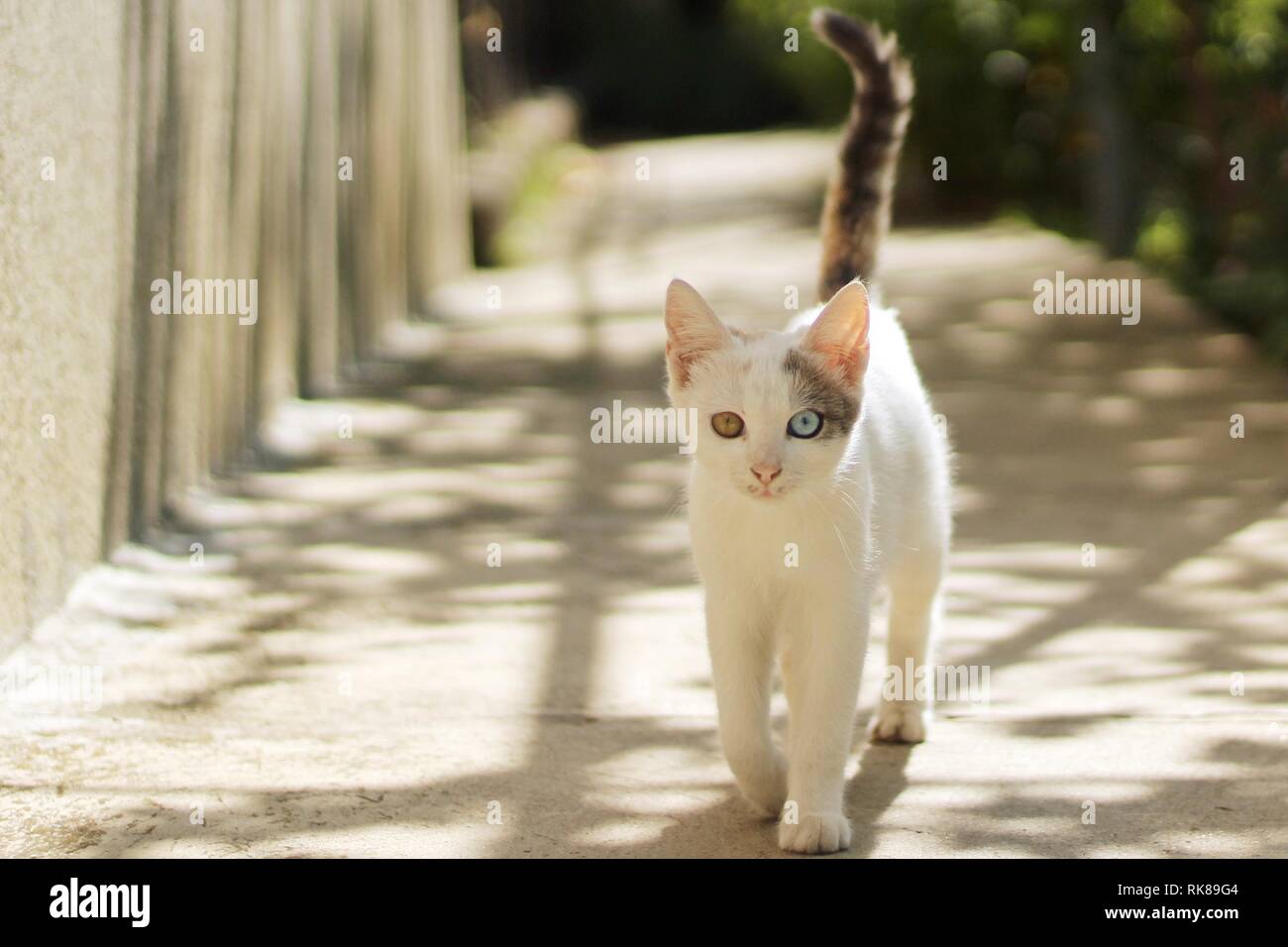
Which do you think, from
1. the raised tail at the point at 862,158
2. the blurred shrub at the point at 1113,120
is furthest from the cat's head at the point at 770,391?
the blurred shrub at the point at 1113,120

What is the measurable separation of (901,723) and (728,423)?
41.5 inches

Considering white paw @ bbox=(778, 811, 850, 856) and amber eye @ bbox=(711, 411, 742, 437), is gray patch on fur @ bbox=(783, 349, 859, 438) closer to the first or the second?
amber eye @ bbox=(711, 411, 742, 437)

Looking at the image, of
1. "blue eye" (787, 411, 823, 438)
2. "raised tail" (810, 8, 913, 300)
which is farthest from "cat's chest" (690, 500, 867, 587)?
"raised tail" (810, 8, 913, 300)

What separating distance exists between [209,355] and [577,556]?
160cm

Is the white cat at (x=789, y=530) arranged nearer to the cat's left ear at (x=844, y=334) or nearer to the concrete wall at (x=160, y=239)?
the cat's left ear at (x=844, y=334)

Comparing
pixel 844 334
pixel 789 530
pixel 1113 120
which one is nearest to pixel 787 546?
pixel 789 530

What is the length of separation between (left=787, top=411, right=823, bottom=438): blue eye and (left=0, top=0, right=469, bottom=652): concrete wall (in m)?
2.03

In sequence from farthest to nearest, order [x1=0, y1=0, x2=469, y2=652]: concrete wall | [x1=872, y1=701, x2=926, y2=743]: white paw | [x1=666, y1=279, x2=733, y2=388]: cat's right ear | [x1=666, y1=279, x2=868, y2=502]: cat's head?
1. [x1=0, y1=0, x2=469, y2=652]: concrete wall
2. [x1=872, y1=701, x2=926, y2=743]: white paw
3. [x1=666, y1=279, x2=733, y2=388]: cat's right ear
4. [x1=666, y1=279, x2=868, y2=502]: cat's head

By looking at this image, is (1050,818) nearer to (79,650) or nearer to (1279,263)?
(79,650)

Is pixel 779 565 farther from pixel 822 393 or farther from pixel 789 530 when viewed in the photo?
pixel 822 393

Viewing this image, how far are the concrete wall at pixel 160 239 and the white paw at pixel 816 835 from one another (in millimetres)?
2079

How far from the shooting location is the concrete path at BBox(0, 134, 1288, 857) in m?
3.22

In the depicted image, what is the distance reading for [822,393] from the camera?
3.12m
